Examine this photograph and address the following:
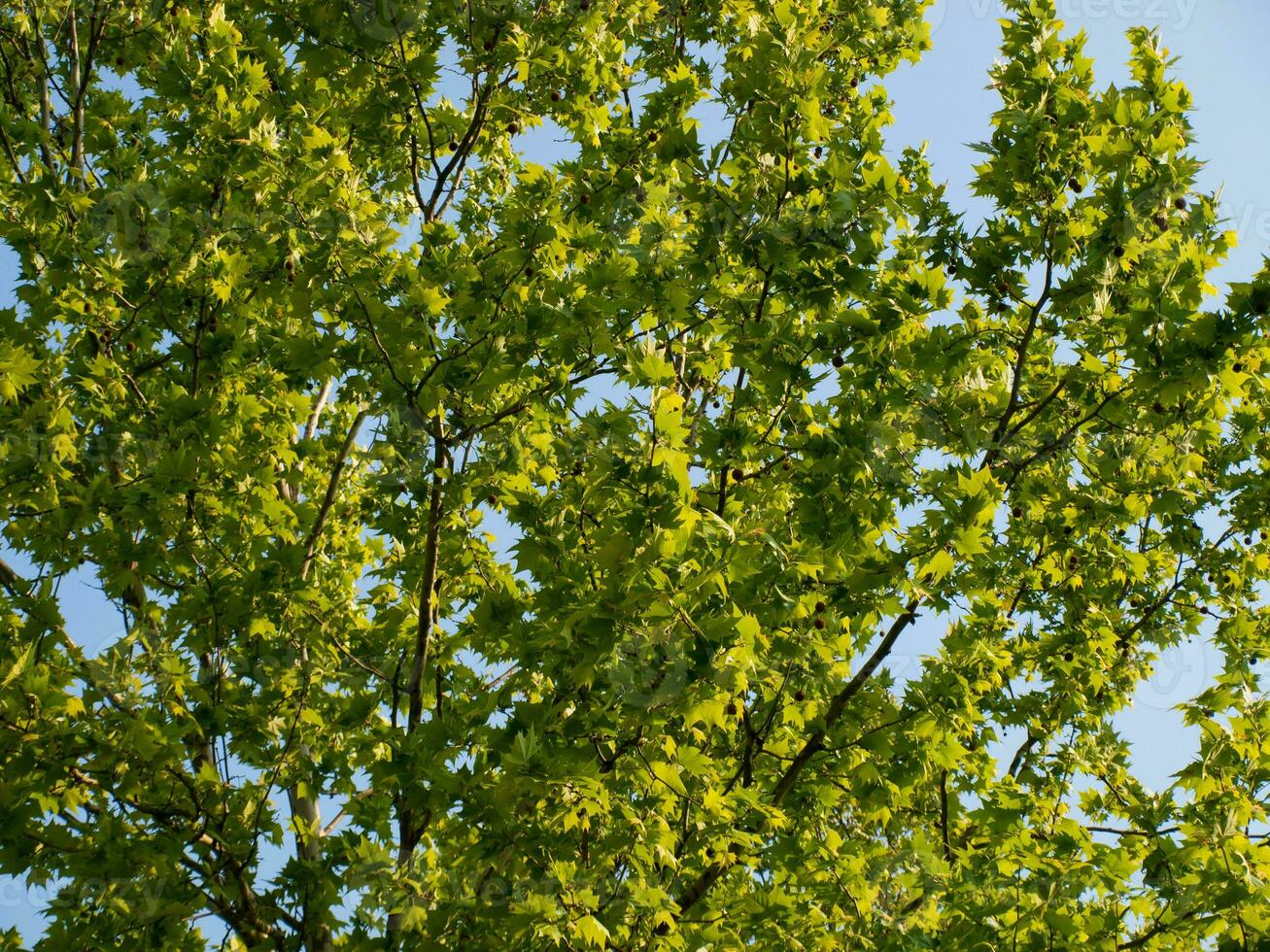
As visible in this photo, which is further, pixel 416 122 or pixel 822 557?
pixel 416 122

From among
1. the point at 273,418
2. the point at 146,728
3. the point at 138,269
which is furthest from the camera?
the point at 273,418

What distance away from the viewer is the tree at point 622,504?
4.45 metres

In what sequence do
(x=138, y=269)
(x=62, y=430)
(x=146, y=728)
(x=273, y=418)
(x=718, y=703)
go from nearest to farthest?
(x=718, y=703) < (x=146, y=728) < (x=62, y=430) < (x=138, y=269) < (x=273, y=418)

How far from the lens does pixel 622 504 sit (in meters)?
4.70

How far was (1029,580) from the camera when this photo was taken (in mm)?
7250

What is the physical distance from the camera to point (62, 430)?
525 cm

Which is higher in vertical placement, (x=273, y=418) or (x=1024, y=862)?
(x=273, y=418)

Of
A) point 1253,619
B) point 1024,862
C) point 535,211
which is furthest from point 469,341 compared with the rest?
point 1253,619

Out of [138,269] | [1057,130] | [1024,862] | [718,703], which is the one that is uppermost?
[138,269]

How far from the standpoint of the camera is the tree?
445cm

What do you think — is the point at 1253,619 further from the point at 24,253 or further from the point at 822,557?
the point at 24,253

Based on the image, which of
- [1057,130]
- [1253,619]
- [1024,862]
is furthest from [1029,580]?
[1057,130]

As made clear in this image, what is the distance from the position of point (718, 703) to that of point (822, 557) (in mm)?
1222

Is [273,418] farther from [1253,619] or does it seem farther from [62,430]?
[1253,619]
